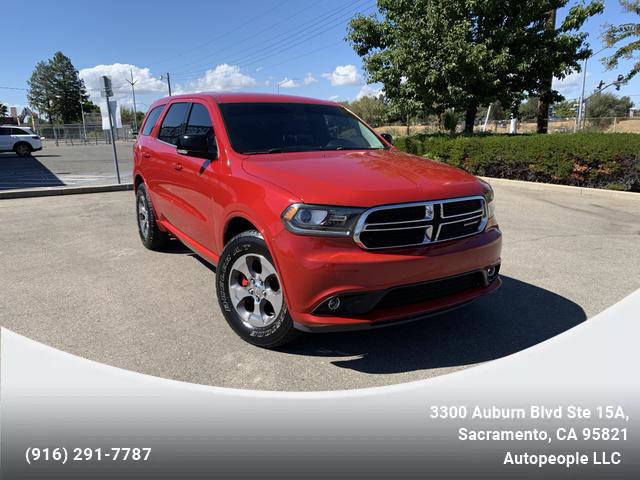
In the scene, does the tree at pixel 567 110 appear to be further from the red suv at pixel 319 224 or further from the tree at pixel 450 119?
the red suv at pixel 319 224

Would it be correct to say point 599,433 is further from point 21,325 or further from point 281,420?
point 21,325

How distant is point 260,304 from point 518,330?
2.03 m

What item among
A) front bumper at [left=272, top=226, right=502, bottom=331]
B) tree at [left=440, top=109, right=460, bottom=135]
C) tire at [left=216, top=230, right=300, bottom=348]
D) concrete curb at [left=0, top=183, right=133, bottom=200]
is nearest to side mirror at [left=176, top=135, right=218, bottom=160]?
tire at [left=216, top=230, right=300, bottom=348]

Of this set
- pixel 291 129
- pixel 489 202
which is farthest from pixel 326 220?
pixel 291 129

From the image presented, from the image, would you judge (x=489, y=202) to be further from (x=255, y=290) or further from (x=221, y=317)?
(x=221, y=317)

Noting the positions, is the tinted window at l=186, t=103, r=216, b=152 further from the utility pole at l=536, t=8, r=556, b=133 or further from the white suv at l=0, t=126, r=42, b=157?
the white suv at l=0, t=126, r=42, b=157

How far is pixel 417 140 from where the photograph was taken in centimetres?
1467

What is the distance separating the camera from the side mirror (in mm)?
3697

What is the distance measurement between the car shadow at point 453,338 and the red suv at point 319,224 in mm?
412

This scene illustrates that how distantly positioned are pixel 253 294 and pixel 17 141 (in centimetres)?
2838

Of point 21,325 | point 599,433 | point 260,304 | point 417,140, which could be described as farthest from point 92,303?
point 417,140

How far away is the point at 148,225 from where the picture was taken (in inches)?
231

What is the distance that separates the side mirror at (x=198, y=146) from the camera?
12.1 feet

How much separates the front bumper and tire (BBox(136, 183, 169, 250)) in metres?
3.29
